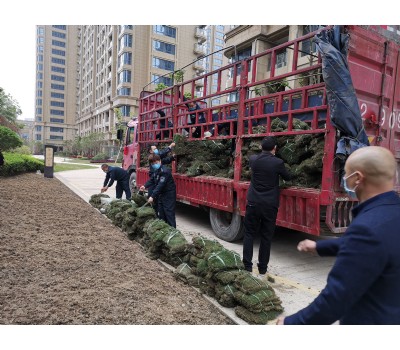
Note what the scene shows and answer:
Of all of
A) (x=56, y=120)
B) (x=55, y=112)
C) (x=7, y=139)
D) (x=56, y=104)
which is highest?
(x=56, y=104)

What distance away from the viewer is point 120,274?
3941 millimetres

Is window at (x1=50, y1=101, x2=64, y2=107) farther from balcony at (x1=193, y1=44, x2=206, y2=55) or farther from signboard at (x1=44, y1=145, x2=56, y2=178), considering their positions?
signboard at (x1=44, y1=145, x2=56, y2=178)

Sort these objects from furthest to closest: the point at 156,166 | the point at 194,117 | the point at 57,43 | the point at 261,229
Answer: the point at 57,43 → the point at 194,117 → the point at 156,166 → the point at 261,229

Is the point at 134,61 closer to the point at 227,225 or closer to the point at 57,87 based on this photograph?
the point at 227,225

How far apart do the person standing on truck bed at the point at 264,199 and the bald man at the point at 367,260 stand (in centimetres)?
261

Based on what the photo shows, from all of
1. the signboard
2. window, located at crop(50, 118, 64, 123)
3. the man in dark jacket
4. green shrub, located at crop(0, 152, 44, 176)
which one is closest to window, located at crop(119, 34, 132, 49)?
green shrub, located at crop(0, 152, 44, 176)

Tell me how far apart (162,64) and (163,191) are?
47.0 meters

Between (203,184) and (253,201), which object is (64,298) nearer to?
(253,201)

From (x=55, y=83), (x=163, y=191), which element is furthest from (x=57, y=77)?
(x=163, y=191)

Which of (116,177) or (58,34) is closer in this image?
(116,177)

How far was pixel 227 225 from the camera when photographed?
6.03m

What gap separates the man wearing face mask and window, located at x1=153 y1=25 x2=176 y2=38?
46.7 metres

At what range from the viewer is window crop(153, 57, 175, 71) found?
48.4 m

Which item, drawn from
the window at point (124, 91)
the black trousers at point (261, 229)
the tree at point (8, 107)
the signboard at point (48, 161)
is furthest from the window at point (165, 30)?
the black trousers at point (261, 229)
